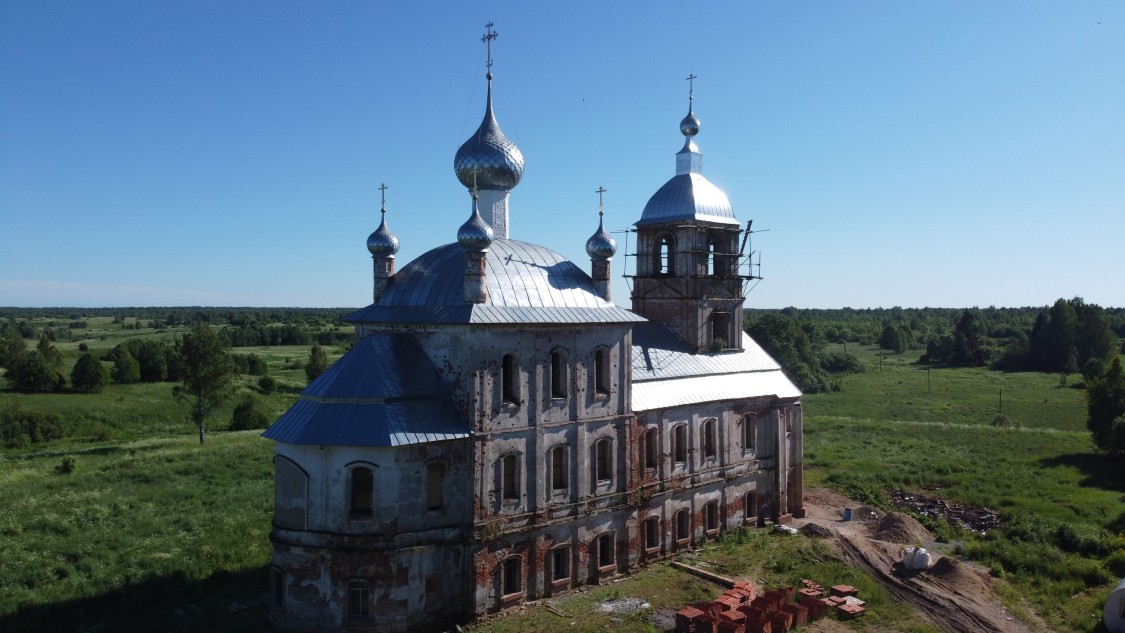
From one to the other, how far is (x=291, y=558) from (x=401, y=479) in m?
3.20

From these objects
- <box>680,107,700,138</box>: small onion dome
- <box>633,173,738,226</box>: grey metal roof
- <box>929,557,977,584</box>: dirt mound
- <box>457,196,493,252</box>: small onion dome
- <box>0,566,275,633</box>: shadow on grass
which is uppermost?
<box>680,107,700,138</box>: small onion dome

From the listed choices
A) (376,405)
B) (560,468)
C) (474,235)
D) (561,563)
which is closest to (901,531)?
(561,563)

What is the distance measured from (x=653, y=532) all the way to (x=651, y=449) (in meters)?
2.54

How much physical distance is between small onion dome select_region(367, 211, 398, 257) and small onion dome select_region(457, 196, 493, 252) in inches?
134

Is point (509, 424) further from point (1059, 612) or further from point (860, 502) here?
point (860, 502)

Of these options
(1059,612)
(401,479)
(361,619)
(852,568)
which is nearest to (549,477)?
(401,479)

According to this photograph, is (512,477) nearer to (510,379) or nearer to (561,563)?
(510,379)

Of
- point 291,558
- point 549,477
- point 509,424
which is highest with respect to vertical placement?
point 509,424

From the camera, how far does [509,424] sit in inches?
741

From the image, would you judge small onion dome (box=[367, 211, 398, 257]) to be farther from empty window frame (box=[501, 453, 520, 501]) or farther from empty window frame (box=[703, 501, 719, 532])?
empty window frame (box=[703, 501, 719, 532])

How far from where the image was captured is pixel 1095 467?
114 feet

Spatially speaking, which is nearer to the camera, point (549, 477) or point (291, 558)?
point (291, 558)

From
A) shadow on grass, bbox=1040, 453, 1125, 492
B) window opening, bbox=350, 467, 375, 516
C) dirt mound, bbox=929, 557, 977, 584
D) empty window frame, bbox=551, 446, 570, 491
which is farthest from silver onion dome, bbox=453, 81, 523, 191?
shadow on grass, bbox=1040, 453, 1125, 492

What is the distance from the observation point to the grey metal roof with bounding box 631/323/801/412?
76.8 feet
